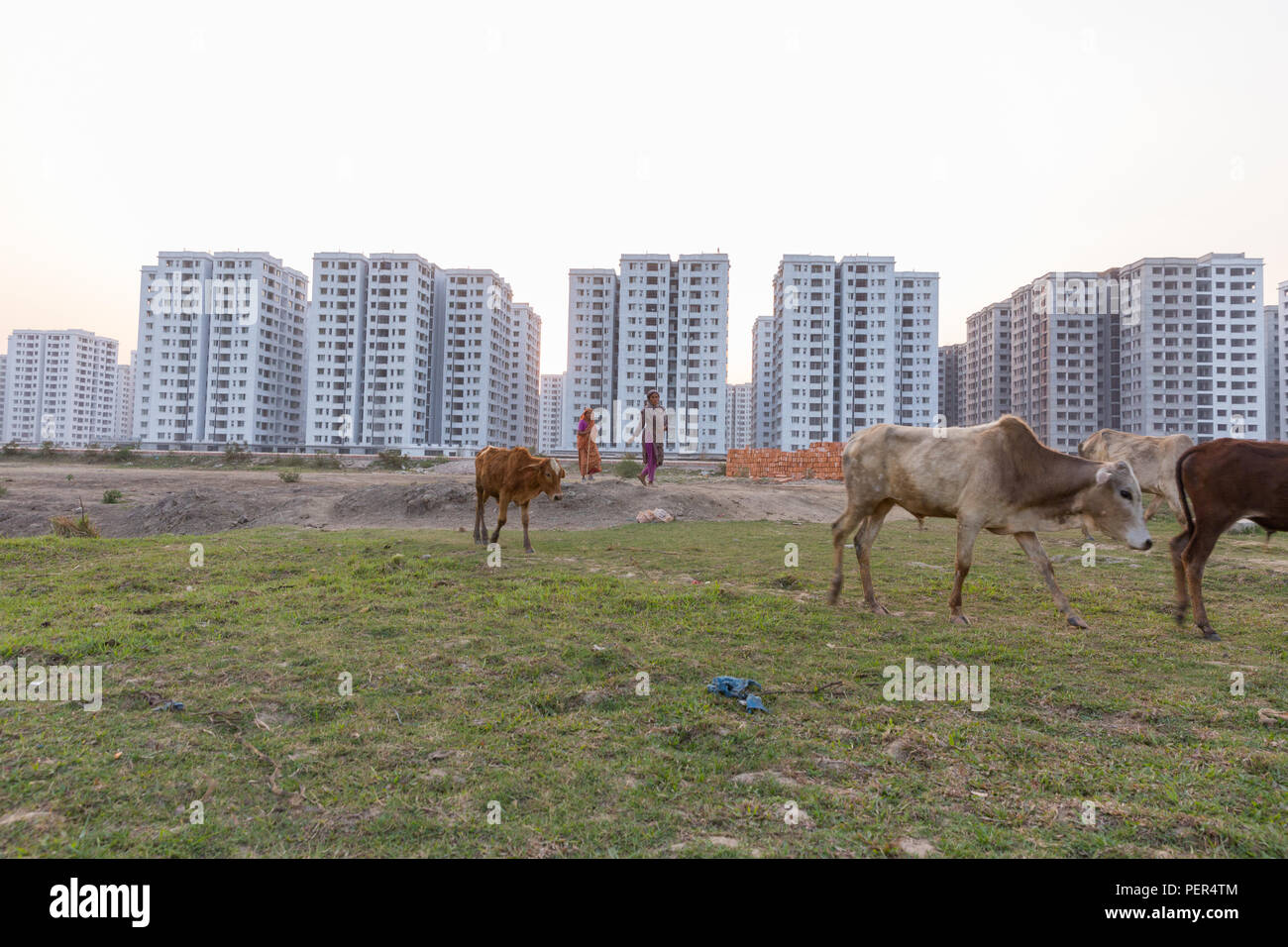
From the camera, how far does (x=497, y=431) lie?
9206cm

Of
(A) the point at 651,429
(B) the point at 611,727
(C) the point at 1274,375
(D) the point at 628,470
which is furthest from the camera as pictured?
(C) the point at 1274,375

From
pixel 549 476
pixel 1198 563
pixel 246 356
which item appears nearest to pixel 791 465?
pixel 549 476

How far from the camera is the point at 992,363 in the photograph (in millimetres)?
104000

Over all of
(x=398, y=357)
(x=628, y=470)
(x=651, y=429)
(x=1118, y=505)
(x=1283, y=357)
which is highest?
(x=1283, y=357)

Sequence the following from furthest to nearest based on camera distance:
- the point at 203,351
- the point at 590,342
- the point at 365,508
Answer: the point at 590,342, the point at 203,351, the point at 365,508

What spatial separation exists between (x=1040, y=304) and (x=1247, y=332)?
24.8 m

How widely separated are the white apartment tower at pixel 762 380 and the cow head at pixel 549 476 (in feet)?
284

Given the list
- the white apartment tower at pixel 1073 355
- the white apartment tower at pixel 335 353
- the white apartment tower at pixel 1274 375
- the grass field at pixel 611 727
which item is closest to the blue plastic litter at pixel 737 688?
the grass field at pixel 611 727

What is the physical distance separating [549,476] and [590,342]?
264 ft

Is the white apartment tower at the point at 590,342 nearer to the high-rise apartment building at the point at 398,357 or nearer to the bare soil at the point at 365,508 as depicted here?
the high-rise apartment building at the point at 398,357

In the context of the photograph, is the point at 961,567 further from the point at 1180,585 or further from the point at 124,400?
the point at 124,400

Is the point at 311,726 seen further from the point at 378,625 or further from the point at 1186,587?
the point at 1186,587
